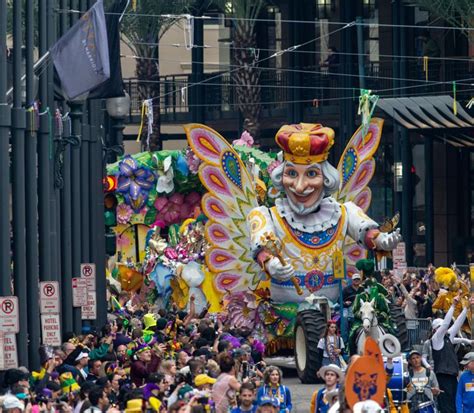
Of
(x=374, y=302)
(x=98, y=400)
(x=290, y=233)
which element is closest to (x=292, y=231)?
(x=290, y=233)

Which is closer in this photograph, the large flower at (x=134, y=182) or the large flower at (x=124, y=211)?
the large flower at (x=134, y=182)

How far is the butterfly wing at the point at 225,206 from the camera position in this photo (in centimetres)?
3350

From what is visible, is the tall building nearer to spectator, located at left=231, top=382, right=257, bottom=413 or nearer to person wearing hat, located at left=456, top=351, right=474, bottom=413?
person wearing hat, located at left=456, top=351, right=474, bottom=413

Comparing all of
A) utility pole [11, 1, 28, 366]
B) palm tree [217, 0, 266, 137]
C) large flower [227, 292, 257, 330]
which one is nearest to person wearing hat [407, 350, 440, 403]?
utility pole [11, 1, 28, 366]

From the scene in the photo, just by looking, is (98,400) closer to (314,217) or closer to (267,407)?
(267,407)

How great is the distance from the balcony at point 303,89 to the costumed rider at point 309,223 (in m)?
22.9

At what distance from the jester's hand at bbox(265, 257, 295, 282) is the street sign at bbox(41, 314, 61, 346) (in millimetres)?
5473

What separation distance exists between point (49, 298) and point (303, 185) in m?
6.41

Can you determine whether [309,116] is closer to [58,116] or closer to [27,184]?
[58,116]

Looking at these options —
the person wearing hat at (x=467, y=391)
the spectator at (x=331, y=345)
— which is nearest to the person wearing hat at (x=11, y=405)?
the person wearing hat at (x=467, y=391)

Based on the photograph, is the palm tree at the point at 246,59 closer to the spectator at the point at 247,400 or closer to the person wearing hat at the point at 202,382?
the person wearing hat at the point at 202,382

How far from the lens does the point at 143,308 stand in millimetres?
38906

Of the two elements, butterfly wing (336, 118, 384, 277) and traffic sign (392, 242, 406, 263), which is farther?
traffic sign (392, 242, 406, 263)

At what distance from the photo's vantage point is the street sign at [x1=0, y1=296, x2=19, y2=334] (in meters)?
24.2
